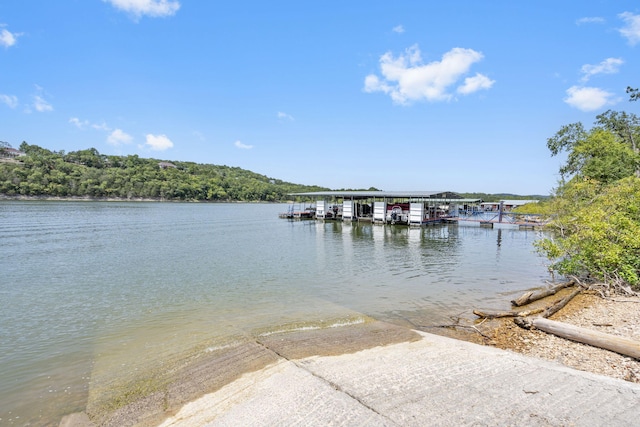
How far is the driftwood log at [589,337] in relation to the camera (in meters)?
5.83

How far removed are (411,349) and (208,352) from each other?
422 centimetres

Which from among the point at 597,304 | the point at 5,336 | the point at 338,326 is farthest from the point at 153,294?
the point at 597,304

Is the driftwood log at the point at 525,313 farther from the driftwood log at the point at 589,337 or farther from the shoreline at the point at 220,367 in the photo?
the shoreline at the point at 220,367

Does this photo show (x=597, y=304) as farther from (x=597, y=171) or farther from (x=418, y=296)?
(x=597, y=171)

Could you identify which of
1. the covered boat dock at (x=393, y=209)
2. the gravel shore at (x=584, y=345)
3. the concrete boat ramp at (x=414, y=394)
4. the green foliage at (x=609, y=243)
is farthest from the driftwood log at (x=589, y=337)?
the covered boat dock at (x=393, y=209)

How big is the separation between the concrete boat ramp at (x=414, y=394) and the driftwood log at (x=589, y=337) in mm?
1301

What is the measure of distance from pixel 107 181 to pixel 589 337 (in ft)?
365

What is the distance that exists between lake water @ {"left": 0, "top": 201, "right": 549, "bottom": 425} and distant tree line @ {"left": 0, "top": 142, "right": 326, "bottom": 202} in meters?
74.0

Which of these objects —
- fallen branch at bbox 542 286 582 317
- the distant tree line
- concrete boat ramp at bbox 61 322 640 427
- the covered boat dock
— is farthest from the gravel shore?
the distant tree line

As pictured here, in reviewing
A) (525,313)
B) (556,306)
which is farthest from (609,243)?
(525,313)

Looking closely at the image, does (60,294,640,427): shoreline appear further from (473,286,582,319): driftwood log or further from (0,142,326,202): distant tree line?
(0,142,326,202): distant tree line

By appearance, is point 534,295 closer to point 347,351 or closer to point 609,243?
point 609,243

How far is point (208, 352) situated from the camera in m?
7.15

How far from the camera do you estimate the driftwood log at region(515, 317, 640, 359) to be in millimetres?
5832
